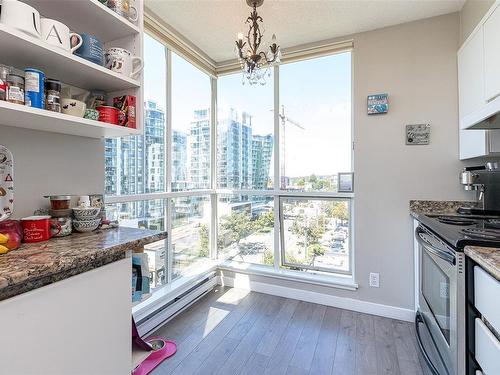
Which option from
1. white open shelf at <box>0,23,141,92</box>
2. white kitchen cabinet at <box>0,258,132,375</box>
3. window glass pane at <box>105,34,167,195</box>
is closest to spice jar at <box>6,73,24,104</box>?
white open shelf at <box>0,23,141,92</box>

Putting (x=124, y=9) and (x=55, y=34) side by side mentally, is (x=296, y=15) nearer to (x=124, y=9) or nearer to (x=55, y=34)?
(x=124, y=9)

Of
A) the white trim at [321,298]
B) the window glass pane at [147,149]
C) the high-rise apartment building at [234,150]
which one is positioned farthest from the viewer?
the high-rise apartment building at [234,150]

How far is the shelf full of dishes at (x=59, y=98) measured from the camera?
33.3 inches

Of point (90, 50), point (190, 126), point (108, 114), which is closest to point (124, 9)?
point (90, 50)

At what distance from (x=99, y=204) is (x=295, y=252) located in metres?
2.02

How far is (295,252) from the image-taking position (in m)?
2.74

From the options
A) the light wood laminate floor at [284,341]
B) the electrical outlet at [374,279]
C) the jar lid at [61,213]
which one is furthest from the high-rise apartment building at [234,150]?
the jar lid at [61,213]

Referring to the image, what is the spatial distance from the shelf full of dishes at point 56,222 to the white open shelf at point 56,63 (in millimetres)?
546

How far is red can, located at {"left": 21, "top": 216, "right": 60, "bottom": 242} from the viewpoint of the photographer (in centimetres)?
96

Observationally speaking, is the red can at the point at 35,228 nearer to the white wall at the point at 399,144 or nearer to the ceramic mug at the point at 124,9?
the ceramic mug at the point at 124,9

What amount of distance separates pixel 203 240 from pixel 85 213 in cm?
181

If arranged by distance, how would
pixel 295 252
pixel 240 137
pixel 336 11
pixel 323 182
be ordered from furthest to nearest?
pixel 240 137, pixel 295 252, pixel 323 182, pixel 336 11

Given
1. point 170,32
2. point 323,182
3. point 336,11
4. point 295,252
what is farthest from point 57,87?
point 295,252

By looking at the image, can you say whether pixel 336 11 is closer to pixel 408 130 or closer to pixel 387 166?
pixel 408 130
